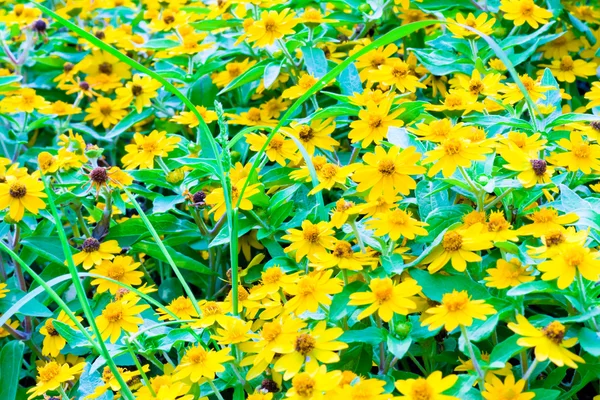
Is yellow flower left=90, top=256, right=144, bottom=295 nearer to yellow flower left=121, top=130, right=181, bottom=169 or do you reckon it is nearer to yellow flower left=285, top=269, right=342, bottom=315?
yellow flower left=121, top=130, right=181, bottom=169

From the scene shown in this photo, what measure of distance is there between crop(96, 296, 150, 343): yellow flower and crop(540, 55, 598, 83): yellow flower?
118 cm

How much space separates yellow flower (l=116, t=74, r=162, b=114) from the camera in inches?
74.6

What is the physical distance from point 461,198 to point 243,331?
50 centimetres

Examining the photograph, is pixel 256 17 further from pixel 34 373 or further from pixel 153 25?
pixel 34 373

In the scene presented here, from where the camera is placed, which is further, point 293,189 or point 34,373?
point 34,373

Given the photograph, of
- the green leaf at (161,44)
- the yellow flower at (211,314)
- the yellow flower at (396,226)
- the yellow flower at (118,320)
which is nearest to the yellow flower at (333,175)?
the yellow flower at (396,226)

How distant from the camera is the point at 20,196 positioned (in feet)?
4.78

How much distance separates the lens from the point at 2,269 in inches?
64.7

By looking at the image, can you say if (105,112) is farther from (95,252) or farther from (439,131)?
(439,131)

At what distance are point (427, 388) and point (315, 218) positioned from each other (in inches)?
18.0

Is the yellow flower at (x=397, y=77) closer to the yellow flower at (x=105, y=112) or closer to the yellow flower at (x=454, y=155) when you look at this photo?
the yellow flower at (x=454, y=155)

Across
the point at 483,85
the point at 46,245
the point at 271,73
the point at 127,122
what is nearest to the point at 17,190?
the point at 46,245

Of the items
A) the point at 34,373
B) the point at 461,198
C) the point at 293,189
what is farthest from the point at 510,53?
the point at 34,373

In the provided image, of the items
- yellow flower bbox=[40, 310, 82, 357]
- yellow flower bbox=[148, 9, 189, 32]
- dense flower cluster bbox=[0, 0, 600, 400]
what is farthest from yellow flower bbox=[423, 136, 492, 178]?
yellow flower bbox=[148, 9, 189, 32]
